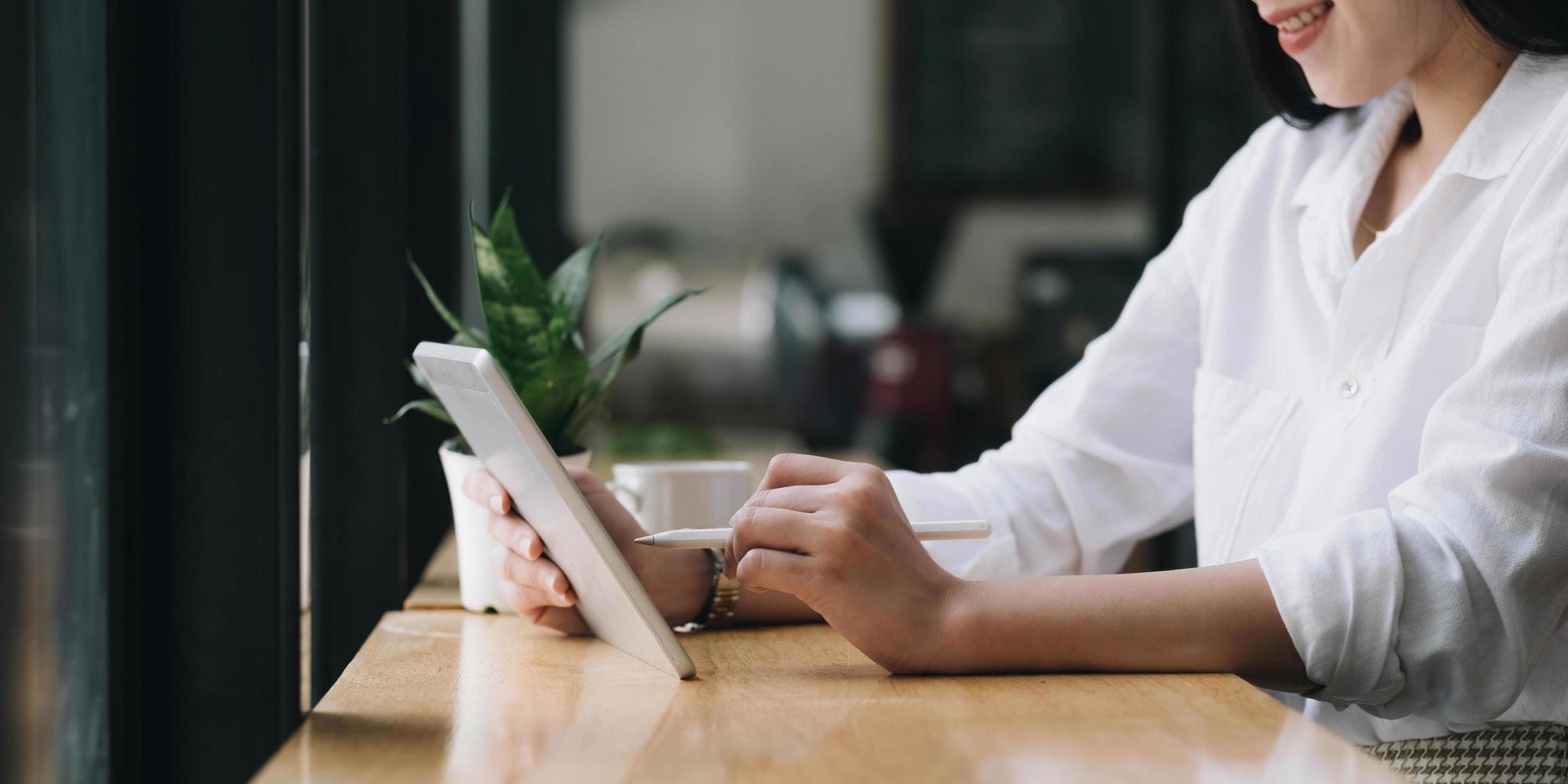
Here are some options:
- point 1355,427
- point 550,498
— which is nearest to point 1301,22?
point 1355,427

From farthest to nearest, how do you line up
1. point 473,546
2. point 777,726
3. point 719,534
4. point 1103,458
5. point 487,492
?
point 1103,458, point 473,546, point 487,492, point 719,534, point 777,726

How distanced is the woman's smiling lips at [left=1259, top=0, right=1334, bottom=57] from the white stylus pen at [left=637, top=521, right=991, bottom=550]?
0.46m

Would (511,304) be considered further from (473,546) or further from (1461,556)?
(1461,556)

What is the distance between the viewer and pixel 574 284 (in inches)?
39.2

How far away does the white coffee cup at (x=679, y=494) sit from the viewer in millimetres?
979

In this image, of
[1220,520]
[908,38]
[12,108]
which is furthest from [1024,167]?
[12,108]

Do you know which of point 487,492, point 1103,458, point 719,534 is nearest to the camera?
point 719,534

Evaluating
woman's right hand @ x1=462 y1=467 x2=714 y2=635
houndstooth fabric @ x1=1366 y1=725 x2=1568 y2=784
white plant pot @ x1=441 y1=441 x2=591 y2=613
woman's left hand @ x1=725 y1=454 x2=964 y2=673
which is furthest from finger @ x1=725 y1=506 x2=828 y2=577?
houndstooth fabric @ x1=1366 y1=725 x2=1568 y2=784

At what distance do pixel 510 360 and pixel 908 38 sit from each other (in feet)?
11.1

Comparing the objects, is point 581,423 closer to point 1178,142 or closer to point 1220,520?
point 1220,520

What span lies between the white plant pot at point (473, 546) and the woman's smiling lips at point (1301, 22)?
594 millimetres

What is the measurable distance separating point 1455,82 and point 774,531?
25.0 inches

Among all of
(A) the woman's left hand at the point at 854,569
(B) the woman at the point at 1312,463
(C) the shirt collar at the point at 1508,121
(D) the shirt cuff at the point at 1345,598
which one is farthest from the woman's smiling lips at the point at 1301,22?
(A) the woman's left hand at the point at 854,569

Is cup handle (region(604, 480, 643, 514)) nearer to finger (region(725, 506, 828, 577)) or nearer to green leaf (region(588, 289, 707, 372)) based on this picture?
green leaf (region(588, 289, 707, 372))
